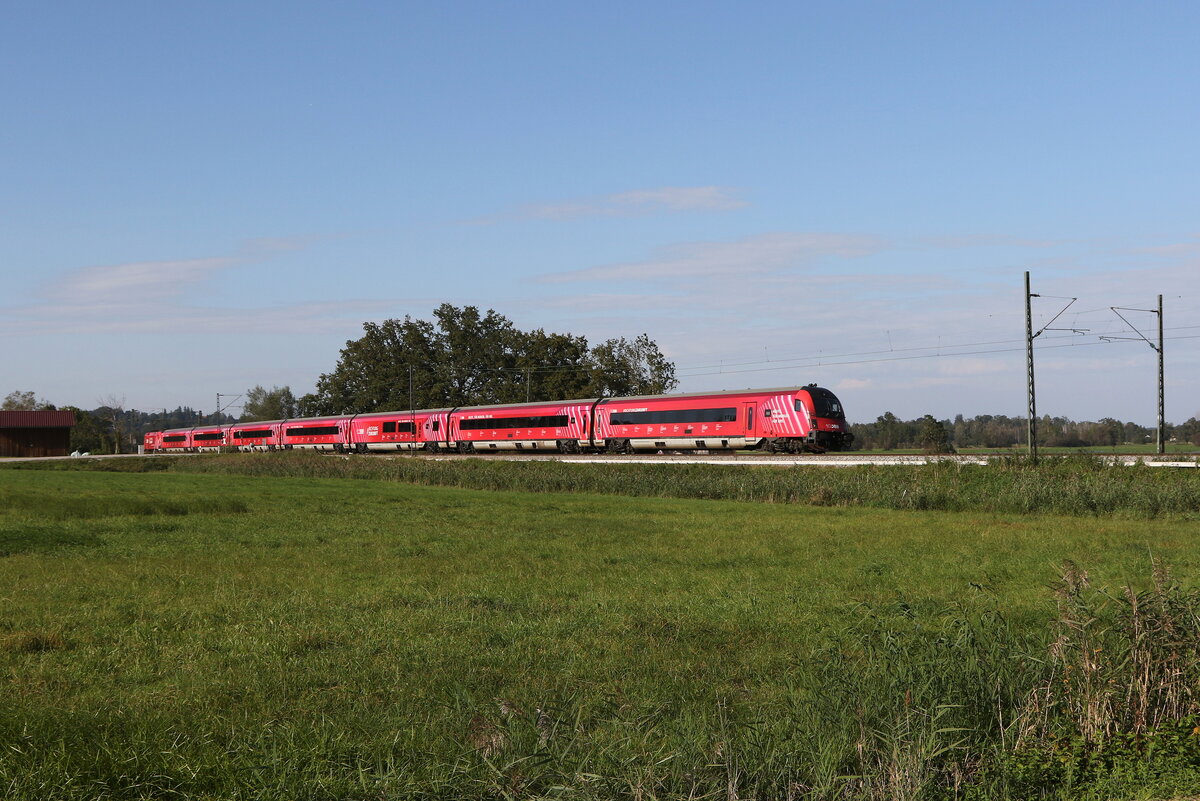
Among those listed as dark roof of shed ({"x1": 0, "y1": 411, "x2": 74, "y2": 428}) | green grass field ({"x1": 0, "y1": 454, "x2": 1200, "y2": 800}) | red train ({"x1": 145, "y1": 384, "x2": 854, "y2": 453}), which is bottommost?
green grass field ({"x1": 0, "y1": 454, "x2": 1200, "y2": 800})

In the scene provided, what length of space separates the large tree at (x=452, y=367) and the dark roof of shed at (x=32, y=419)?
108 ft

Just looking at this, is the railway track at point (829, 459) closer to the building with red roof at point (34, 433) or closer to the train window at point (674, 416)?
the train window at point (674, 416)

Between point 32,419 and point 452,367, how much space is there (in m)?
45.9

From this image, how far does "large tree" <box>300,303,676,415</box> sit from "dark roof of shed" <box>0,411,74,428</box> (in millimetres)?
32768

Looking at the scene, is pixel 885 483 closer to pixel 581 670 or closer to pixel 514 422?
pixel 581 670

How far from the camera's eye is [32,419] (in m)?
88.4

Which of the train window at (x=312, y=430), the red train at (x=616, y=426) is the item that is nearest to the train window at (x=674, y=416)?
the red train at (x=616, y=426)

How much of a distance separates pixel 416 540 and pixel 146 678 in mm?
11940

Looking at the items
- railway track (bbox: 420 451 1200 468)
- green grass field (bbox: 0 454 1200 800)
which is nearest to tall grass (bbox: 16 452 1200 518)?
railway track (bbox: 420 451 1200 468)

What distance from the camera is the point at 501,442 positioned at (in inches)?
2650

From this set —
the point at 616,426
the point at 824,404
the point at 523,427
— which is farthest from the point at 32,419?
the point at 824,404

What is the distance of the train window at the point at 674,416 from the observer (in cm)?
5403

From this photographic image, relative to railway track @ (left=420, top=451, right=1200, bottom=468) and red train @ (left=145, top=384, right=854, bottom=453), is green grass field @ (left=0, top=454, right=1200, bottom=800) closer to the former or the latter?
railway track @ (left=420, top=451, right=1200, bottom=468)

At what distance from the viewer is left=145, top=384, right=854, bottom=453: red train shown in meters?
51.8
